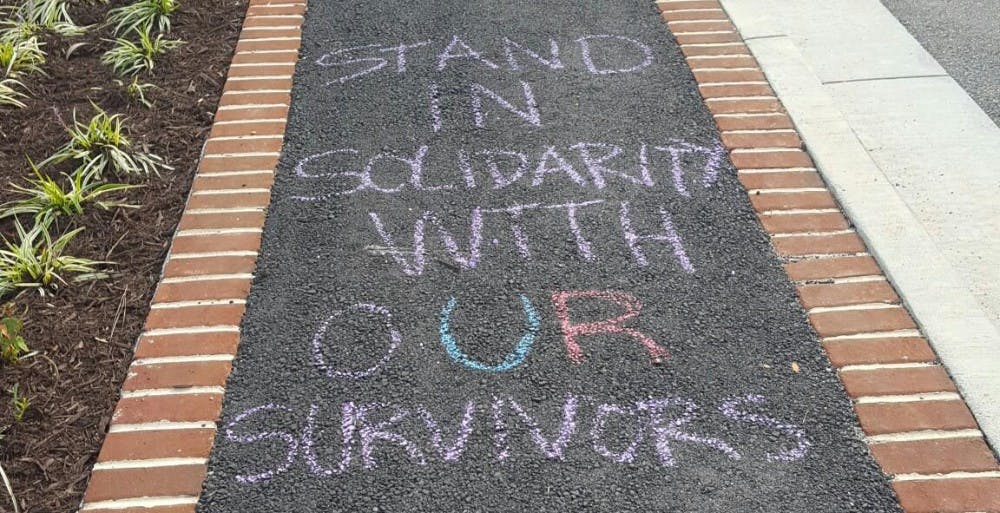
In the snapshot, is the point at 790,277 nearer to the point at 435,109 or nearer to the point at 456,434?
the point at 456,434

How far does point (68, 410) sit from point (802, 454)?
2368 mm

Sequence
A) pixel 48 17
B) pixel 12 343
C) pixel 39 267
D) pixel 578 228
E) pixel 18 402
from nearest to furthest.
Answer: pixel 18 402 < pixel 12 343 < pixel 39 267 < pixel 578 228 < pixel 48 17

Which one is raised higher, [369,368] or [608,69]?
[608,69]

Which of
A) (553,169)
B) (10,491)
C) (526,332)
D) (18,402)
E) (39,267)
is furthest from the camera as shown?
(553,169)

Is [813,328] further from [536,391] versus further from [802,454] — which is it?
[536,391]

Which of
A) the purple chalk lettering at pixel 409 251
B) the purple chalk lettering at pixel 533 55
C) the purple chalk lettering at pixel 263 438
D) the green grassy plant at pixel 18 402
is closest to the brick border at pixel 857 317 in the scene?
the purple chalk lettering at pixel 533 55

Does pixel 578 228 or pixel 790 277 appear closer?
pixel 790 277

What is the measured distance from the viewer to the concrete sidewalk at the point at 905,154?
3.23 metres

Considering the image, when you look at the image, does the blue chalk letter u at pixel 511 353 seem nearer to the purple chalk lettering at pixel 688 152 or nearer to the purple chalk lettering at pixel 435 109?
the purple chalk lettering at pixel 688 152

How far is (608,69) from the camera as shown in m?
4.61

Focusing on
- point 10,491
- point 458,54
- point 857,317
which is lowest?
point 10,491

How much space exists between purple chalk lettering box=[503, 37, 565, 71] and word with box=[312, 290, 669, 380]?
5.71 feet

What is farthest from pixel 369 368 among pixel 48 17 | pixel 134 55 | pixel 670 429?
pixel 48 17

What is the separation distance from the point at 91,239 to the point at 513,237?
1.71 m
